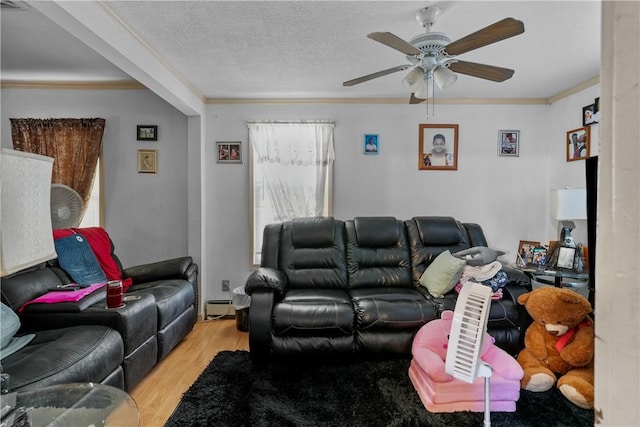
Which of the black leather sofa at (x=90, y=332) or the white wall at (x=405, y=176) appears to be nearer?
the black leather sofa at (x=90, y=332)

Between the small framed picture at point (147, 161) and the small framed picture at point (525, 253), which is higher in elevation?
the small framed picture at point (147, 161)

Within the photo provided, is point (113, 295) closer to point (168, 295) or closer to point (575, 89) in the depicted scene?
point (168, 295)

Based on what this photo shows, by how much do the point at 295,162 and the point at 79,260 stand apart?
7.10ft

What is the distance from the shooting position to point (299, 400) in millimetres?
1983

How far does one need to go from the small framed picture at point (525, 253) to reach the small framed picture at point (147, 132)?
4.02m

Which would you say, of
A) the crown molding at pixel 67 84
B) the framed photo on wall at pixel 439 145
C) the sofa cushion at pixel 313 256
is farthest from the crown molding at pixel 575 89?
the crown molding at pixel 67 84

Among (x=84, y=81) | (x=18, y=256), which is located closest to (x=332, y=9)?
(x=18, y=256)

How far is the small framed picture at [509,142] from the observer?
362cm

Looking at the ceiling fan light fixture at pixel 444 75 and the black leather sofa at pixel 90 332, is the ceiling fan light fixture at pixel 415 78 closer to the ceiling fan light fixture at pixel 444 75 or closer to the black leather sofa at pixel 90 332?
the ceiling fan light fixture at pixel 444 75

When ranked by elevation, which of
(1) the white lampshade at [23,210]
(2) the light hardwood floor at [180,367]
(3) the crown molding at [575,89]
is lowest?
(2) the light hardwood floor at [180,367]

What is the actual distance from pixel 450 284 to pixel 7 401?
262 cm

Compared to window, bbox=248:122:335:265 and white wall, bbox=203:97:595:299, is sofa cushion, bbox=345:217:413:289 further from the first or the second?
window, bbox=248:122:335:265

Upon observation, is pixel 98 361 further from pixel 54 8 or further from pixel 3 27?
pixel 3 27

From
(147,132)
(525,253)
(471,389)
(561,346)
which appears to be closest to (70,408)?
(471,389)
